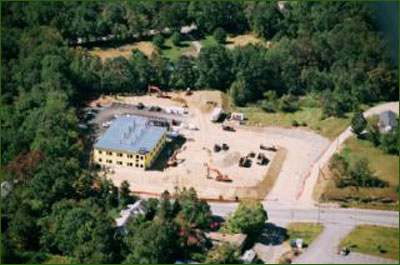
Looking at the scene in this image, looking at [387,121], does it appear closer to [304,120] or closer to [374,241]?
[304,120]

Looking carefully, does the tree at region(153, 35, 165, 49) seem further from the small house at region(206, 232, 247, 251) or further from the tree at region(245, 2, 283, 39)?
the small house at region(206, 232, 247, 251)

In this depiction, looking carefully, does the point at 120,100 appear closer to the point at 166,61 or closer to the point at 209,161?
the point at 166,61

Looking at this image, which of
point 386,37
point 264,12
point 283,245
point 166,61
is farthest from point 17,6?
point 283,245

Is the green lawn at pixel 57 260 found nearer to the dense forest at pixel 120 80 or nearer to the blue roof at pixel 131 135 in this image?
the dense forest at pixel 120 80

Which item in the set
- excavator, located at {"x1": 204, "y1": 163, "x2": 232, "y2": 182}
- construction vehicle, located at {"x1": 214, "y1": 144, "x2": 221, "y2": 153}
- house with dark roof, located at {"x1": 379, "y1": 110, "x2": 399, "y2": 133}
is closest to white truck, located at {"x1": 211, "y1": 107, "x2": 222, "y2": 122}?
construction vehicle, located at {"x1": 214, "y1": 144, "x2": 221, "y2": 153}

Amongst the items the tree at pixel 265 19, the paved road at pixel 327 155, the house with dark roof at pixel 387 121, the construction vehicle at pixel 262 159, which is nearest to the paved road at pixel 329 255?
the paved road at pixel 327 155

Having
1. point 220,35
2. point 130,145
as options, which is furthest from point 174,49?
point 130,145

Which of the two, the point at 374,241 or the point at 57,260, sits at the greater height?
the point at 374,241
